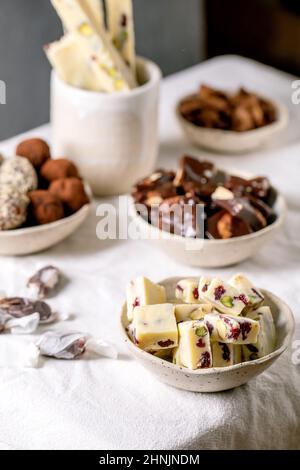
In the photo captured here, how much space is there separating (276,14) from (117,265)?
89.0 inches

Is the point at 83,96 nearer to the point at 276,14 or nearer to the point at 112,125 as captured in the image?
the point at 112,125

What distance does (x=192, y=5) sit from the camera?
2381 mm

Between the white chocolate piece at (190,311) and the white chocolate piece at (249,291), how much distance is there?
4 centimetres

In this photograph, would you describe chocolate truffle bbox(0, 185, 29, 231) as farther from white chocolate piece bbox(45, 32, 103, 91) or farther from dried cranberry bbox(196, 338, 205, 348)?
dried cranberry bbox(196, 338, 205, 348)

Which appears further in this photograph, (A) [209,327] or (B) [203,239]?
(B) [203,239]

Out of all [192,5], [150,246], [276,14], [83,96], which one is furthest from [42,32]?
[276,14]

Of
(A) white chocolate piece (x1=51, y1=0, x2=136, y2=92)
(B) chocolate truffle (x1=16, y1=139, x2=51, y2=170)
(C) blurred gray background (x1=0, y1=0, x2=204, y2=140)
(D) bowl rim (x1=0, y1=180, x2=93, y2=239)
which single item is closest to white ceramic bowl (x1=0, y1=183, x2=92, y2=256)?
(D) bowl rim (x1=0, y1=180, x2=93, y2=239)

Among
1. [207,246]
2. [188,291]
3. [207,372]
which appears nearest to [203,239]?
[207,246]

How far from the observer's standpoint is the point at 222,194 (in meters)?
1.11

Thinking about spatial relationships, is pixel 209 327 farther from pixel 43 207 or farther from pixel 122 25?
pixel 122 25

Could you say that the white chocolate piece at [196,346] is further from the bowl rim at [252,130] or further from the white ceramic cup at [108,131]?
the bowl rim at [252,130]

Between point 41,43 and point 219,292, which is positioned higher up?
point 219,292

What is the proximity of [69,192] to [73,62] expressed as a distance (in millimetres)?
236

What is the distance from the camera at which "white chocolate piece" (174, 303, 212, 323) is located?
87 cm
